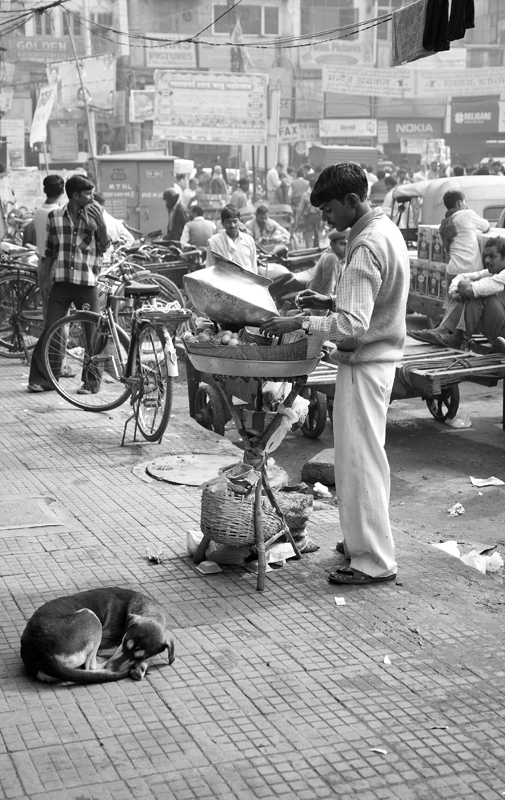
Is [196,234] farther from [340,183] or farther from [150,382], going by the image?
[340,183]

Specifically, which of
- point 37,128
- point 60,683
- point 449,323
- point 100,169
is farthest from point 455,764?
point 37,128

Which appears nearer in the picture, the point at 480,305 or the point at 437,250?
the point at 480,305

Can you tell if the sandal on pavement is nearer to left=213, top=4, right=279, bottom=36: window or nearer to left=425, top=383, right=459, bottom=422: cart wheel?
left=425, top=383, right=459, bottom=422: cart wheel

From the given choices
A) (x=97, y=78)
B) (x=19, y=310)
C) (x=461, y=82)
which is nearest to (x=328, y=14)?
(x=461, y=82)

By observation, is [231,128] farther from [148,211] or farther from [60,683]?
[60,683]

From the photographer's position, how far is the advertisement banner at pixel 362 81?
4089 cm

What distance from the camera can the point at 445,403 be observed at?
30.1ft

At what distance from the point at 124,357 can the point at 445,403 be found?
3068 millimetres

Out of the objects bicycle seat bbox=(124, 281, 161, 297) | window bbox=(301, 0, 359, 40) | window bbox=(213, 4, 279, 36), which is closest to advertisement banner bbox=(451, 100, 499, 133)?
window bbox=(301, 0, 359, 40)

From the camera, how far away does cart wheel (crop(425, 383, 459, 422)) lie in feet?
29.7

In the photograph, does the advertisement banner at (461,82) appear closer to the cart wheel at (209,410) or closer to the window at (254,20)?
the window at (254,20)

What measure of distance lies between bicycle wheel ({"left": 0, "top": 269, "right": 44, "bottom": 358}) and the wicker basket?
21.7 feet

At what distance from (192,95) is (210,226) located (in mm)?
8457

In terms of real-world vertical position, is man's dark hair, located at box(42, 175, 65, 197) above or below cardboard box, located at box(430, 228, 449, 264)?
above
